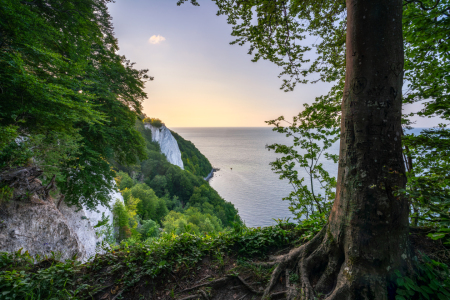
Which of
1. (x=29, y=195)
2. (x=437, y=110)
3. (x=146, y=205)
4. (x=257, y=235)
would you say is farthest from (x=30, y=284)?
(x=146, y=205)

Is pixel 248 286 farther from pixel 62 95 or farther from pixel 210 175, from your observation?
pixel 210 175

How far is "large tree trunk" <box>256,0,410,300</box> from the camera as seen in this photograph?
188 centimetres

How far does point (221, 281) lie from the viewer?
2684 millimetres

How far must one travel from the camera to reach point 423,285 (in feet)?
5.94

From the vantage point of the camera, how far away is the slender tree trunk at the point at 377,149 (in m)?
1.87

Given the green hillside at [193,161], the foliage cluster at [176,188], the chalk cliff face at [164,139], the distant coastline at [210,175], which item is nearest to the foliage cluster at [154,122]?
the chalk cliff face at [164,139]

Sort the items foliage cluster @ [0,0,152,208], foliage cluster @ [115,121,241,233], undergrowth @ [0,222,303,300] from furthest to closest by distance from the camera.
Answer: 1. foliage cluster @ [115,121,241,233]
2. foliage cluster @ [0,0,152,208]
3. undergrowth @ [0,222,303,300]

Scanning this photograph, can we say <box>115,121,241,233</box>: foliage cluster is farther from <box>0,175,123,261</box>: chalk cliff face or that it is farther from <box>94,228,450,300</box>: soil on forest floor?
<box>94,228,450,300</box>: soil on forest floor

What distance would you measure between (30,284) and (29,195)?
5666mm

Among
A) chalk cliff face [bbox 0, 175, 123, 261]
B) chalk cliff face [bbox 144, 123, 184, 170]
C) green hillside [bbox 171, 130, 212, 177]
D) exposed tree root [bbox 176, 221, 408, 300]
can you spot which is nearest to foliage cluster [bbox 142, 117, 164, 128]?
chalk cliff face [bbox 144, 123, 184, 170]

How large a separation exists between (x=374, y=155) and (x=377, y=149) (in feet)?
0.22

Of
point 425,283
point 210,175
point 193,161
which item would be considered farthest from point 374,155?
point 193,161

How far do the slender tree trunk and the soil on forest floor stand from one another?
812 millimetres

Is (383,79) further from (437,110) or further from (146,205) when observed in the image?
(146,205)
